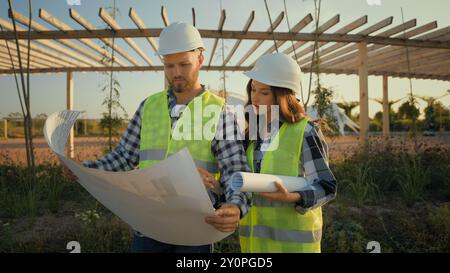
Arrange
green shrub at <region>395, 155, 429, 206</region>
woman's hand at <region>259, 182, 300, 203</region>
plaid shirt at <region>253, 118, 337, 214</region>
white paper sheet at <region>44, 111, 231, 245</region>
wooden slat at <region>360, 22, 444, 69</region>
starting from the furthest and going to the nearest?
wooden slat at <region>360, 22, 444, 69</region>
green shrub at <region>395, 155, 429, 206</region>
plaid shirt at <region>253, 118, 337, 214</region>
woman's hand at <region>259, 182, 300, 203</region>
white paper sheet at <region>44, 111, 231, 245</region>

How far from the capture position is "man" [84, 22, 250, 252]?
1.55 m

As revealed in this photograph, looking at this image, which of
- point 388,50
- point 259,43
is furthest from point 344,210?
point 388,50

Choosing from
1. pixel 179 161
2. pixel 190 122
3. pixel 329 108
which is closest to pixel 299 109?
pixel 190 122

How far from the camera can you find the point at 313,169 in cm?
155

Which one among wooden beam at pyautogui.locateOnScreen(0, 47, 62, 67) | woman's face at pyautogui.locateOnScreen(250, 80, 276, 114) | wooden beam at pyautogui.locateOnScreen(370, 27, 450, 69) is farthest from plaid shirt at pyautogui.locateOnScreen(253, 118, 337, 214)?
wooden beam at pyautogui.locateOnScreen(0, 47, 62, 67)

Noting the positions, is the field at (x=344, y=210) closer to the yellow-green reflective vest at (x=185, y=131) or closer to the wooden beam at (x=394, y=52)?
the yellow-green reflective vest at (x=185, y=131)

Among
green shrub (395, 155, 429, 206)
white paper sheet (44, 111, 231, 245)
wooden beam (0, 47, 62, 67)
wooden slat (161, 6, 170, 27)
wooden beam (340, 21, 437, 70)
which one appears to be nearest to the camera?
white paper sheet (44, 111, 231, 245)

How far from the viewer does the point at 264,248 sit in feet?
5.24

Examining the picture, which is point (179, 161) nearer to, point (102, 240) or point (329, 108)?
point (102, 240)

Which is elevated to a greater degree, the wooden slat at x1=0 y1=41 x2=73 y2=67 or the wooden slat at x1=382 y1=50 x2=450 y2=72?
the wooden slat at x1=382 y1=50 x2=450 y2=72

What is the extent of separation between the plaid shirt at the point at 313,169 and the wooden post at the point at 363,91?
17.7 feet

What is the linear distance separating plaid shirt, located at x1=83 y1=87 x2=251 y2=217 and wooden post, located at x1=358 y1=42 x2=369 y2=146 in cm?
557

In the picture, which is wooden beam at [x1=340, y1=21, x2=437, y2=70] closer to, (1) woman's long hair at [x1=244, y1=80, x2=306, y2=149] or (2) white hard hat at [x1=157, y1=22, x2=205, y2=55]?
(1) woman's long hair at [x1=244, y1=80, x2=306, y2=149]
